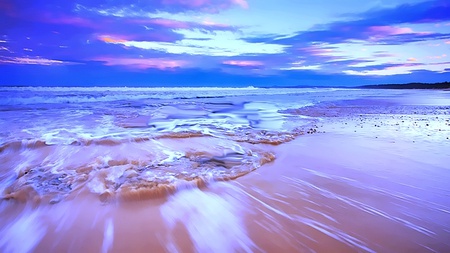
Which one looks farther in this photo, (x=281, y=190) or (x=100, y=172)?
(x=100, y=172)

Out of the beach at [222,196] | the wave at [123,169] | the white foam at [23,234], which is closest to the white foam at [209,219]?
the beach at [222,196]

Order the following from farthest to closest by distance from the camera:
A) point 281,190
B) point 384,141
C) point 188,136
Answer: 1. point 188,136
2. point 384,141
3. point 281,190

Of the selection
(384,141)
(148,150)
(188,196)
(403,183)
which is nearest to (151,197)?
(188,196)

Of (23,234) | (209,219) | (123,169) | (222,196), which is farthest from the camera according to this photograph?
(123,169)

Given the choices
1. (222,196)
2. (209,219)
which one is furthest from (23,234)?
(222,196)

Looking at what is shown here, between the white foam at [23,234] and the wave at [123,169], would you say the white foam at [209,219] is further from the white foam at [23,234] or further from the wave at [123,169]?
the white foam at [23,234]

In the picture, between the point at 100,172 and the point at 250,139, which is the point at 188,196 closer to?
the point at 100,172

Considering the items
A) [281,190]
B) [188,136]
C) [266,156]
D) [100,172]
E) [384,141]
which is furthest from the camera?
[188,136]

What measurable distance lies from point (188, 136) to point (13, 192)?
12.9 ft

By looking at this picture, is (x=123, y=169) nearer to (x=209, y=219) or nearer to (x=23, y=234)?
(x=23, y=234)

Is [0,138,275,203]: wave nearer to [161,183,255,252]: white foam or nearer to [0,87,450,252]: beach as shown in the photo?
[0,87,450,252]: beach

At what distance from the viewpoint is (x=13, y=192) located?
10.7ft

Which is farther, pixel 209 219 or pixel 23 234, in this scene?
pixel 209 219

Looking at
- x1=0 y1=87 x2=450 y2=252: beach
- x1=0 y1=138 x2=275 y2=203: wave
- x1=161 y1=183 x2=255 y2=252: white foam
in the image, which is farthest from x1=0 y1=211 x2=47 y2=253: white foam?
x1=161 y1=183 x2=255 y2=252: white foam
